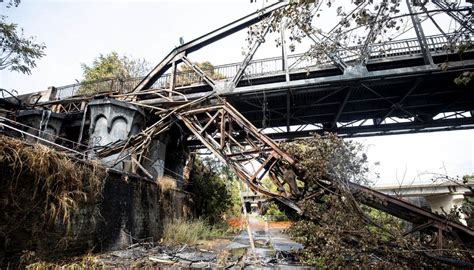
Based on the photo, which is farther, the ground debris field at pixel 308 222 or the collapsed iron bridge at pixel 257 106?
the collapsed iron bridge at pixel 257 106

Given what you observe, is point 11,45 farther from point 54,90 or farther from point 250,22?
point 250,22

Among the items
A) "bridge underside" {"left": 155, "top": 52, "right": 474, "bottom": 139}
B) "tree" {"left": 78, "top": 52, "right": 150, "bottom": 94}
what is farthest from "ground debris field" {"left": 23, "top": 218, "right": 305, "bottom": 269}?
"tree" {"left": 78, "top": 52, "right": 150, "bottom": 94}

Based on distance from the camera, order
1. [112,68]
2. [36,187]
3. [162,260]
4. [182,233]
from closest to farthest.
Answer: [36,187] → [162,260] → [182,233] → [112,68]

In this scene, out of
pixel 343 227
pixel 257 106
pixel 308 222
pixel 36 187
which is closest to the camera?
pixel 36 187

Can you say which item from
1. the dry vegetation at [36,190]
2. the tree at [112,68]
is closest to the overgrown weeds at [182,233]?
the dry vegetation at [36,190]

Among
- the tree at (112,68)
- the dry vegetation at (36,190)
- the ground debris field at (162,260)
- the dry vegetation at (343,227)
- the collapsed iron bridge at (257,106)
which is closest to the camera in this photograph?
the dry vegetation at (36,190)

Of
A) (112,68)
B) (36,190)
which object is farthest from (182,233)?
(112,68)

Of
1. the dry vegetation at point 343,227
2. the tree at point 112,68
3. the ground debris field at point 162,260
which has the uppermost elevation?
the tree at point 112,68

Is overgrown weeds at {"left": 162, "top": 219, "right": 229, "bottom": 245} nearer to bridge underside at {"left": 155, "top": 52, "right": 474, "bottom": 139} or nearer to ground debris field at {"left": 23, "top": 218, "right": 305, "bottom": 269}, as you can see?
ground debris field at {"left": 23, "top": 218, "right": 305, "bottom": 269}

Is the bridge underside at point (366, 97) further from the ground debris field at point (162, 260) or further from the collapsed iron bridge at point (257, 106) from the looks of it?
the ground debris field at point (162, 260)

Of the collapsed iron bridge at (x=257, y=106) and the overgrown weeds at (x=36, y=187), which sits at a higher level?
the collapsed iron bridge at (x=257, y=106)

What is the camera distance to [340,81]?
32.0 feet

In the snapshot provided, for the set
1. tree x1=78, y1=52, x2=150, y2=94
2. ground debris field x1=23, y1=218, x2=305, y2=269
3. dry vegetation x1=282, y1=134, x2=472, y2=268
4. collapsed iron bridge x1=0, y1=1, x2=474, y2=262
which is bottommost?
ground debris field x1=23, y1=218, x2=305, y2=269

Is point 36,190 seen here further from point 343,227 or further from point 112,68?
point 112,68
